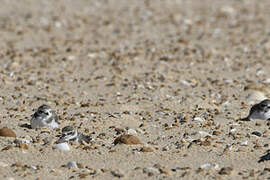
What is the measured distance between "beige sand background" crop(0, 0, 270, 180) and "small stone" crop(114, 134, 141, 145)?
0.11m

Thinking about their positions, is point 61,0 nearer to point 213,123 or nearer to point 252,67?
point 252,67

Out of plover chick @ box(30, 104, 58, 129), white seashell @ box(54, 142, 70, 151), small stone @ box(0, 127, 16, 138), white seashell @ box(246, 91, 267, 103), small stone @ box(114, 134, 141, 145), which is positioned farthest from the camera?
white seashell @ box(246, 91, 267, 103)

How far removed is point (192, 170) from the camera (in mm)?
6102

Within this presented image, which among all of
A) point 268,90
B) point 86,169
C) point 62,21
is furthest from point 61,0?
point 86,169

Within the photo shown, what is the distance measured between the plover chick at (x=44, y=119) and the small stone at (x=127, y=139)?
113 cm

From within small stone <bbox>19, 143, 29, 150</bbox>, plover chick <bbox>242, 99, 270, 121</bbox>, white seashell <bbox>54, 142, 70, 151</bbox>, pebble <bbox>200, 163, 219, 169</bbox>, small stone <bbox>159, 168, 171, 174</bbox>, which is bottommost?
small stone <bbox>19, 143, 29, 150</bbox>

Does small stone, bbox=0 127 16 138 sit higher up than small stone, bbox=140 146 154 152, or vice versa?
small stone, bbox=140 146 154 152

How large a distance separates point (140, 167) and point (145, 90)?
418cm

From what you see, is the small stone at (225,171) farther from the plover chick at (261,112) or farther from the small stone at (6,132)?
the small stone at (6,132)

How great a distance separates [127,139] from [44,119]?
4.24 ft

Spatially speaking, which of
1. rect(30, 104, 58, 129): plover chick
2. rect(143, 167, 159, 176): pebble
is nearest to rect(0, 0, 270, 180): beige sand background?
rect(143, 167, 159, 176): pebble

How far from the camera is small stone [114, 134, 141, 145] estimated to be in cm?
702

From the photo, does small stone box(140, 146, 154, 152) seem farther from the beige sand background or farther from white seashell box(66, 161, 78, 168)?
white seashell box(66, 161, 78, 168)

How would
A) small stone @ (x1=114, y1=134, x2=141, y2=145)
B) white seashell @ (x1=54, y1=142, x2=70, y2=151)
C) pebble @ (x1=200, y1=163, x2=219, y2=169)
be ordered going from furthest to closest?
small stone @ (x1=114, y1=134, x2=141, y2=145) < white seashell @ (x1=54, y1=142, x2=70, y2=151) < pebble @ (x1=200, y1=163, x2=219, y2=169)
